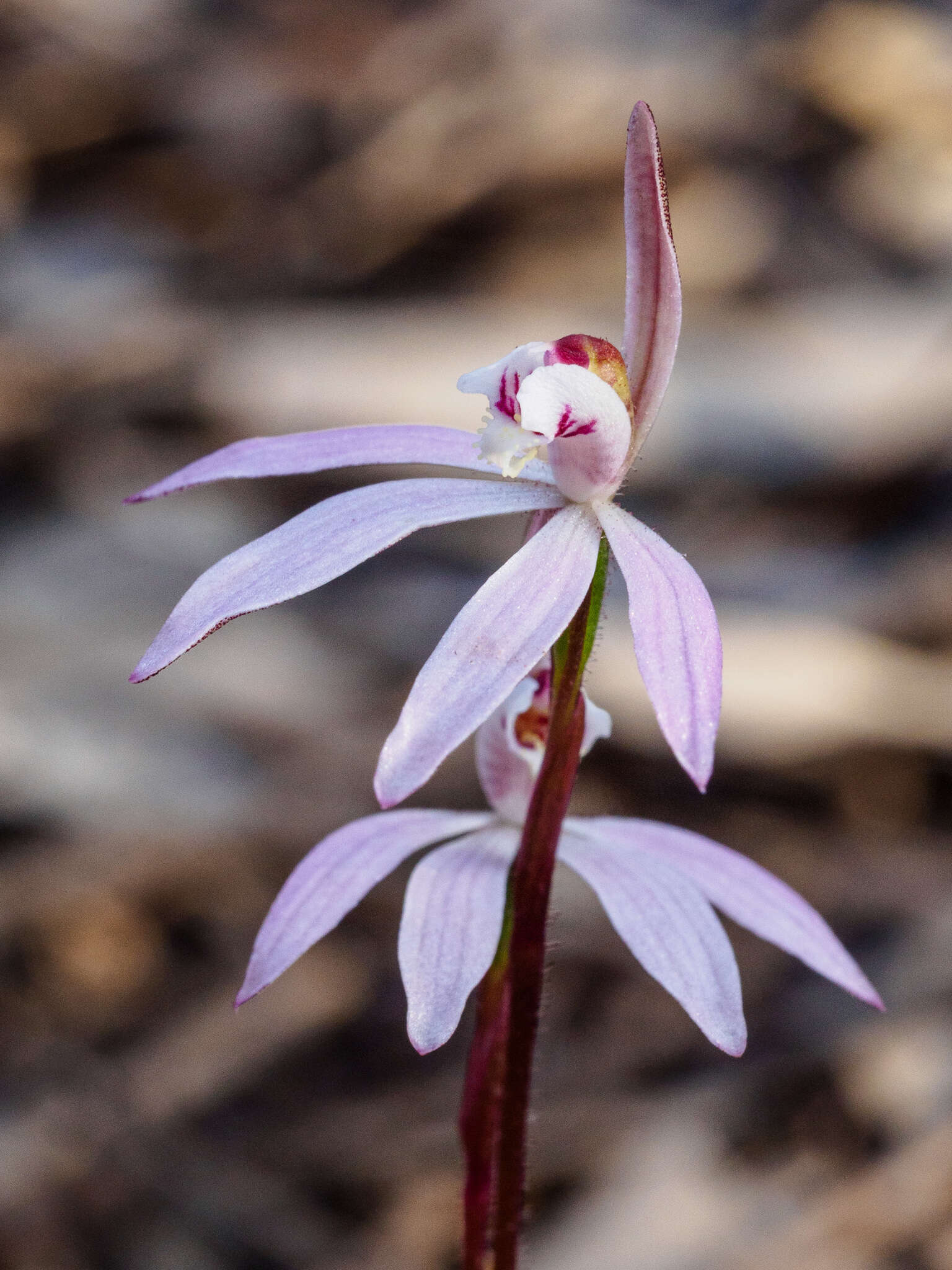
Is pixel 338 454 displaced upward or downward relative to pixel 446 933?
upward

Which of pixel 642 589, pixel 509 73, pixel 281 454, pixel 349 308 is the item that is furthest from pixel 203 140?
pixel 642 589

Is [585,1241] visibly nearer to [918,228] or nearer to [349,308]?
[349,308]

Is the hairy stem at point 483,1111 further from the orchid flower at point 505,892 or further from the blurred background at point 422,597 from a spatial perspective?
the blurred background at point 422,597

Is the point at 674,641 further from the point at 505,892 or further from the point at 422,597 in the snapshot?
the point at 422,597

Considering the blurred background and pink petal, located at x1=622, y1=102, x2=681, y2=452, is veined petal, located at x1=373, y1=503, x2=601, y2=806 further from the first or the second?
the blurred background

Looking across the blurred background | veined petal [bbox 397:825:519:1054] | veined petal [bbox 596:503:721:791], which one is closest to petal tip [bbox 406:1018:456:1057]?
veined petal [bbox 397:825:519:1054]

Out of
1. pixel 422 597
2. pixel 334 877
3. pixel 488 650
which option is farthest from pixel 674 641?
pixel 422 597

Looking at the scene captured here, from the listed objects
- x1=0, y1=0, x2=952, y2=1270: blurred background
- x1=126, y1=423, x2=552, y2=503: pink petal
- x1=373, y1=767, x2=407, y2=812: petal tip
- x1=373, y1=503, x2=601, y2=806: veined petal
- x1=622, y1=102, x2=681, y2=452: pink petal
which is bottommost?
x1=0, y1=0, x2=952, y2=1270: blurred background
